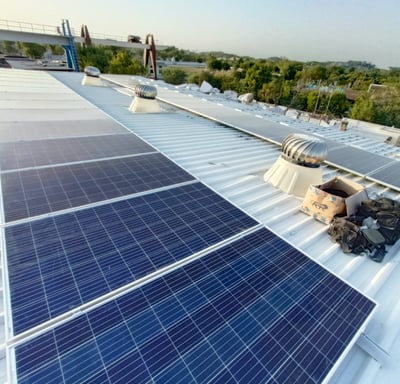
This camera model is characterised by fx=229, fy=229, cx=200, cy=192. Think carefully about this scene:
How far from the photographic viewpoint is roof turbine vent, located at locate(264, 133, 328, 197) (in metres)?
6.89

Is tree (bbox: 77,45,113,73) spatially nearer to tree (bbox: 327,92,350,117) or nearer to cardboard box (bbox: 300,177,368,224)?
tree (bbox: 327,92,350,117)

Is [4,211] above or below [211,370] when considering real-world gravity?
above

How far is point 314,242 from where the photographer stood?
5.30 metres

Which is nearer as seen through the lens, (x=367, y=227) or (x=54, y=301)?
(x=54, y=301)

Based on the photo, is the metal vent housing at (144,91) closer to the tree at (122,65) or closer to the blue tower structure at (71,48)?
the blue tower structure at (71,48)

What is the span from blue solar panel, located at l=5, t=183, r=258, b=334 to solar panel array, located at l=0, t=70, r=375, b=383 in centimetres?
2

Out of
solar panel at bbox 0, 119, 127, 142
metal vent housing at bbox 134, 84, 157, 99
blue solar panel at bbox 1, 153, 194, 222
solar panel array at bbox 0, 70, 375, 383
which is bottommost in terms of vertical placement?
solar panel array at bbox 0, 70, 375, 383

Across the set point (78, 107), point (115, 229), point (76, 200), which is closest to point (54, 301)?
point (115, 229)

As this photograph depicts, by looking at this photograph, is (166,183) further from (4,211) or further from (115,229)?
(4,211)

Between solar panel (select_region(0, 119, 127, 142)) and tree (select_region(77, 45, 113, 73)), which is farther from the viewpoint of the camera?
tree (select_region(77, 45, 113, 73))

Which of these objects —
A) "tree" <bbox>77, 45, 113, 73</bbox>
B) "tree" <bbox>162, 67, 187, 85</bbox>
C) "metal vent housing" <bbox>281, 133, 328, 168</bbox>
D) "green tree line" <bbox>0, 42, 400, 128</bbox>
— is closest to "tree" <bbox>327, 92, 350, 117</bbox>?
"green tree line" <bbox>0, 42, 400, 128</bbox>

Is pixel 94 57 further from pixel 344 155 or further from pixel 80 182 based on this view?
pixel 344 155

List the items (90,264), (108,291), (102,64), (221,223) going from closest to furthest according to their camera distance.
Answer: (108,291) < (90,264) < (221,223) < (102,64)

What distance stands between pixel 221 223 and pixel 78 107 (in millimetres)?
11954
